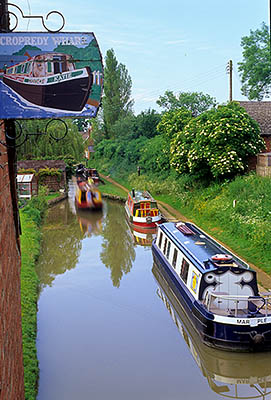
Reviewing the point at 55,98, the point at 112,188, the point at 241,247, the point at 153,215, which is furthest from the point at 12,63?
the point at 112,188

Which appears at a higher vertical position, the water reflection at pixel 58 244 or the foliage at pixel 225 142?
the foliage at pixel 225 142

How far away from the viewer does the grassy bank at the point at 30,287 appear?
7.99 m

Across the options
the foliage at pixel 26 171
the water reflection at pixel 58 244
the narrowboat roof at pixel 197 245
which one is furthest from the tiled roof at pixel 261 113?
the foliage at pixel 26 171

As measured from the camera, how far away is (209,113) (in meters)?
21.6

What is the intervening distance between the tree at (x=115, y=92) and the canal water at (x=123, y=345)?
34093 millimetres

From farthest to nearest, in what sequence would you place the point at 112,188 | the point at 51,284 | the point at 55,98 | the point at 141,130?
1. the point at 141,130
2. the point at 112,188
3. the point at 51,284
4. the point at 55,98

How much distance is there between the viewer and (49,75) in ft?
10.9

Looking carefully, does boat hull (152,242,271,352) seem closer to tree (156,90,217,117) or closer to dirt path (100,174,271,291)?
dirt path (100,174,271,291)

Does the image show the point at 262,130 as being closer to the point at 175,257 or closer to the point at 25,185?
Result: the point at 175,257

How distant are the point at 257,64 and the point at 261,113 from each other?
8.97m

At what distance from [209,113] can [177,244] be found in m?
10.2

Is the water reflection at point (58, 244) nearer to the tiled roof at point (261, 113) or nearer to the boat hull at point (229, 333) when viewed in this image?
the boat hull at point (229, 333)

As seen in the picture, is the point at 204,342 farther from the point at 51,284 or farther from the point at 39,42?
the point at 39,42

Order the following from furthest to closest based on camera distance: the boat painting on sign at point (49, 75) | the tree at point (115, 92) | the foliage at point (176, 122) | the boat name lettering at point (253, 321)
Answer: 1. the tree at point (115, 92)
2. the foliage at point (176, 122)
3. the boat name lettering at point (253, 321)
4. the boat painting on sign at point (49, 75)
